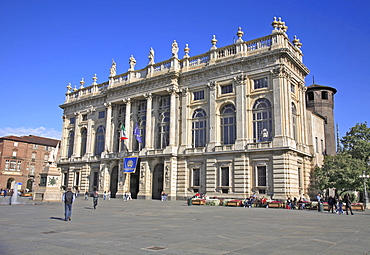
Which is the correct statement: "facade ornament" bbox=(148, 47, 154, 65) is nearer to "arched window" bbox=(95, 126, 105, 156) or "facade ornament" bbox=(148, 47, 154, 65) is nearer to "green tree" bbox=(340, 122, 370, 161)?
"arched window" bbox=(95, 126, 105, 156)

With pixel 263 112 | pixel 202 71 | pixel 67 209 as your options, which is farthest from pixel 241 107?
pixel 67 209

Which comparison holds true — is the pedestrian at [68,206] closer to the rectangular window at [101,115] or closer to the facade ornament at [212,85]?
the facade ornament at [212,85]

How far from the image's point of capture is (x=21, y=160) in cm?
7831

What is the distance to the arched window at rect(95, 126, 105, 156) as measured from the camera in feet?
179

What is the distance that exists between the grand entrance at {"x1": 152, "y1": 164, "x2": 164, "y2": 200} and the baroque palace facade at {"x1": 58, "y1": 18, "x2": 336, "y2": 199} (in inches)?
5.3

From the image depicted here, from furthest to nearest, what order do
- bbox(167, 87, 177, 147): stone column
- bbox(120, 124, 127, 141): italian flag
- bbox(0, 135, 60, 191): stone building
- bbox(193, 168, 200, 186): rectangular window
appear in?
1. bbox(0, 135, 60, 191): stone building
2. bbox(120, 124, 127, 141): italian flag
3. bbox(167, 87, 177, 147): stone column
4. bbox(193, 168, 200, 186): rectangular window

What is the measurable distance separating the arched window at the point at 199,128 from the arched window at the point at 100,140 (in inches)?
713

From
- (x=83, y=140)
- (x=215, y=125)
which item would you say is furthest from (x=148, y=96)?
(x=83, y=140)

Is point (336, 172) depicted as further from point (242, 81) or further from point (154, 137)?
point (154, 137)

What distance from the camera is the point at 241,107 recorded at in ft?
128

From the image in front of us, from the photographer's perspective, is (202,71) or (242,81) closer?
(242,81)

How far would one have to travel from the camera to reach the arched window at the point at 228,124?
1578 inches

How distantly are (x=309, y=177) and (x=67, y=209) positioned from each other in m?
31.9

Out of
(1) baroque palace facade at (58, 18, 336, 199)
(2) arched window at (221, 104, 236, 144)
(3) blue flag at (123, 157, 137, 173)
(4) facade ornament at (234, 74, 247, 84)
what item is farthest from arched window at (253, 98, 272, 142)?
(3) blue flag at (123, 157, 137, 173)
